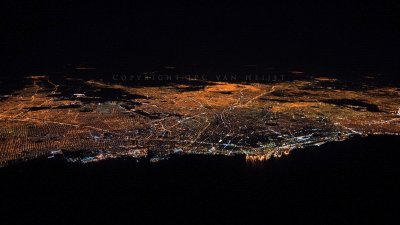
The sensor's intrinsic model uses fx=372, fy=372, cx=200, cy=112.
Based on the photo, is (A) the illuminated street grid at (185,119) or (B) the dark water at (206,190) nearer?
(B) the dark water at (206,190)

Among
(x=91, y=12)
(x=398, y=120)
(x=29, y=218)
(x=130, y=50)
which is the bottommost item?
(x=29, y=218)

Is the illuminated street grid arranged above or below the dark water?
above

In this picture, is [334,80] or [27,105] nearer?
[27,105]

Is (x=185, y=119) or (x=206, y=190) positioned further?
(x=185, y=119)

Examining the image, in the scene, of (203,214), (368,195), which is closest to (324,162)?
(368,195)

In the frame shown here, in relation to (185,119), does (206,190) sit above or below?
below

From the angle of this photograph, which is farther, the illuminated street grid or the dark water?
the illuminated street grid

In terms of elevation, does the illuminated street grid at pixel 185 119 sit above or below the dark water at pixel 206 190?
above

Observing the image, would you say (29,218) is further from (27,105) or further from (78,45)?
A: (78,45)
